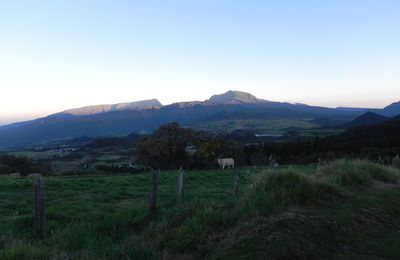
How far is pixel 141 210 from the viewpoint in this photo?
43.7 ft

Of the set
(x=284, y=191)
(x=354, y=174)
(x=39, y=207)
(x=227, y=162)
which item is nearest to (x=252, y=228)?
(x=284, y=191)

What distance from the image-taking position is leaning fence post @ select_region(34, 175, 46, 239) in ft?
33.9

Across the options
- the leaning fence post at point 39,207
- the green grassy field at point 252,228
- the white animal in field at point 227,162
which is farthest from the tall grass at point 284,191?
the white animal in field at point 227,162

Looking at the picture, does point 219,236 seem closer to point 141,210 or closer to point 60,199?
point 141,210

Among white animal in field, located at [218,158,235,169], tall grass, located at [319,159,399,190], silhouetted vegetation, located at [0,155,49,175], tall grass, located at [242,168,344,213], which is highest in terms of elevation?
tall grass, located at [242,168,344,213]

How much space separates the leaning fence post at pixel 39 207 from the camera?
1034 cm

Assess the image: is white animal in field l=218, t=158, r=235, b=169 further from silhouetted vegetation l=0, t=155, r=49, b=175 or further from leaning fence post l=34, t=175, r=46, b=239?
leaning fence post l=34, t=175, r=46, b=239

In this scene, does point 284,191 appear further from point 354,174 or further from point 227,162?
point 227,162

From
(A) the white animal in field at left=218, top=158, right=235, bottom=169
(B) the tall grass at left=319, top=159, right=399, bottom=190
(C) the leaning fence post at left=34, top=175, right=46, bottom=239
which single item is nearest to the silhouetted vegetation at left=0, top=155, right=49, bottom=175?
(A) the white animal in field at left=218, top=158, right=235, bottom=169

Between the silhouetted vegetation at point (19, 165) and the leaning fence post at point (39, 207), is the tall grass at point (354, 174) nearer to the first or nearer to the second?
the leaning fence post at point (39, 207)

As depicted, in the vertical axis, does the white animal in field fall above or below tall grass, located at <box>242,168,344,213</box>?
below

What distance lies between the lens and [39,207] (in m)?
10.4

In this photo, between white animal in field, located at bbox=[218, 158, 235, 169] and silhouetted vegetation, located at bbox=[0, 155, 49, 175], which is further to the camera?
white animal in field, located at bbox=[218, 158, 235, 169]

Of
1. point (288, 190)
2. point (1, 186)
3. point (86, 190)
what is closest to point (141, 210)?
point (288, 190)
